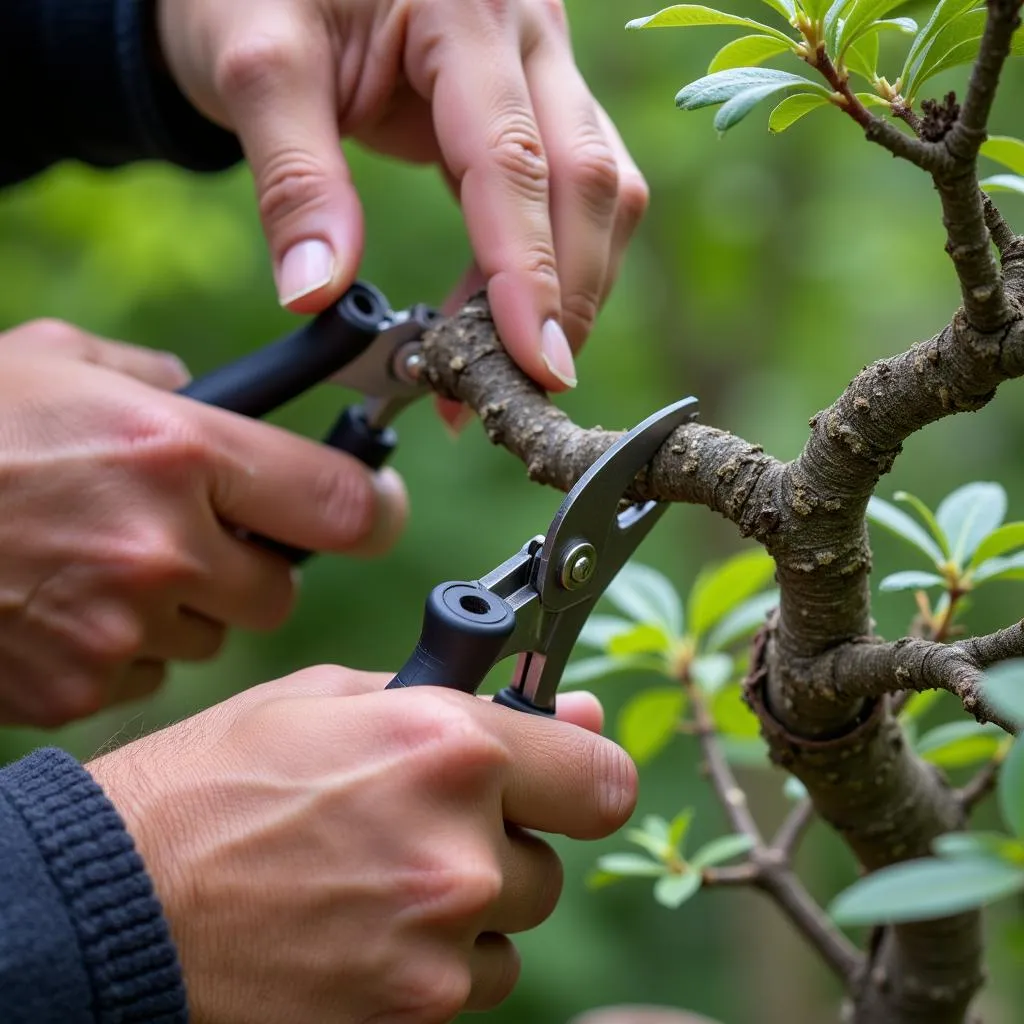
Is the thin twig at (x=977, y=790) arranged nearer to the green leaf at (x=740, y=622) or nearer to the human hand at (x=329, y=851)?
the green leaf at (x=740, y=622)

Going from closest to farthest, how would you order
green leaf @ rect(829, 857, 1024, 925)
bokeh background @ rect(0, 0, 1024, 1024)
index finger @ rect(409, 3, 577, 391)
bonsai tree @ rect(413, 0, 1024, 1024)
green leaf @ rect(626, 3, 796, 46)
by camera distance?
green leaf @ rect(829, 857, 1024, 925) < bonsai tree @ rect(413, 0, 1024, 1024) < green leaf @ rect(626, 3, 796, 46) < index finger @ rect(409, 3, 577, 391) < bokeh background @ rect(0, 0, 1024, 1024)

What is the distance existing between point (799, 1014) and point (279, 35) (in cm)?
349

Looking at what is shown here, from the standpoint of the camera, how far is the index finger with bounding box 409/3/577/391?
50.4 inches

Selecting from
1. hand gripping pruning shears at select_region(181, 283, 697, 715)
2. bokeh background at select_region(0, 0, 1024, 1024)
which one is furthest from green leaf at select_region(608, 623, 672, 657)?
bokeh background at select_region(0, 0, 1024, 1024)

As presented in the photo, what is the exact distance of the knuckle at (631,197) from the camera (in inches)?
61.2

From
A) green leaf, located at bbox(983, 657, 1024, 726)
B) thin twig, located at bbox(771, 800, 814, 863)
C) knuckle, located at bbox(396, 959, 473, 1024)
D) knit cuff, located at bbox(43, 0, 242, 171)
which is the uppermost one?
green leaf, located at bbox(983, 657, 1024, 726)

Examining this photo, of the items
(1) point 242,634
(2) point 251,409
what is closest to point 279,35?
(2) point 251,409

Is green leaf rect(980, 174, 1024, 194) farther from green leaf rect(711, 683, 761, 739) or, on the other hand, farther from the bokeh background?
the bokeh background

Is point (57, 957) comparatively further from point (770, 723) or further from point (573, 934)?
point (573, 934)

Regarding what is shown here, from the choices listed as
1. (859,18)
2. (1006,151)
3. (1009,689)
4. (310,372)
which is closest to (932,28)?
(859,18)

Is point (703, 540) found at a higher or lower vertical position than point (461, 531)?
lower

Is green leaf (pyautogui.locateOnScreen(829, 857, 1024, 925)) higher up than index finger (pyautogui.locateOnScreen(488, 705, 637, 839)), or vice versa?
green leaf (pyautogui.locateOnScreen(829, 857, 1024, 925))

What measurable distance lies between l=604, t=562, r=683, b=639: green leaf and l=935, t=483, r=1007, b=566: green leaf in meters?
0.37

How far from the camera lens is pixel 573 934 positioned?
12.0ft
